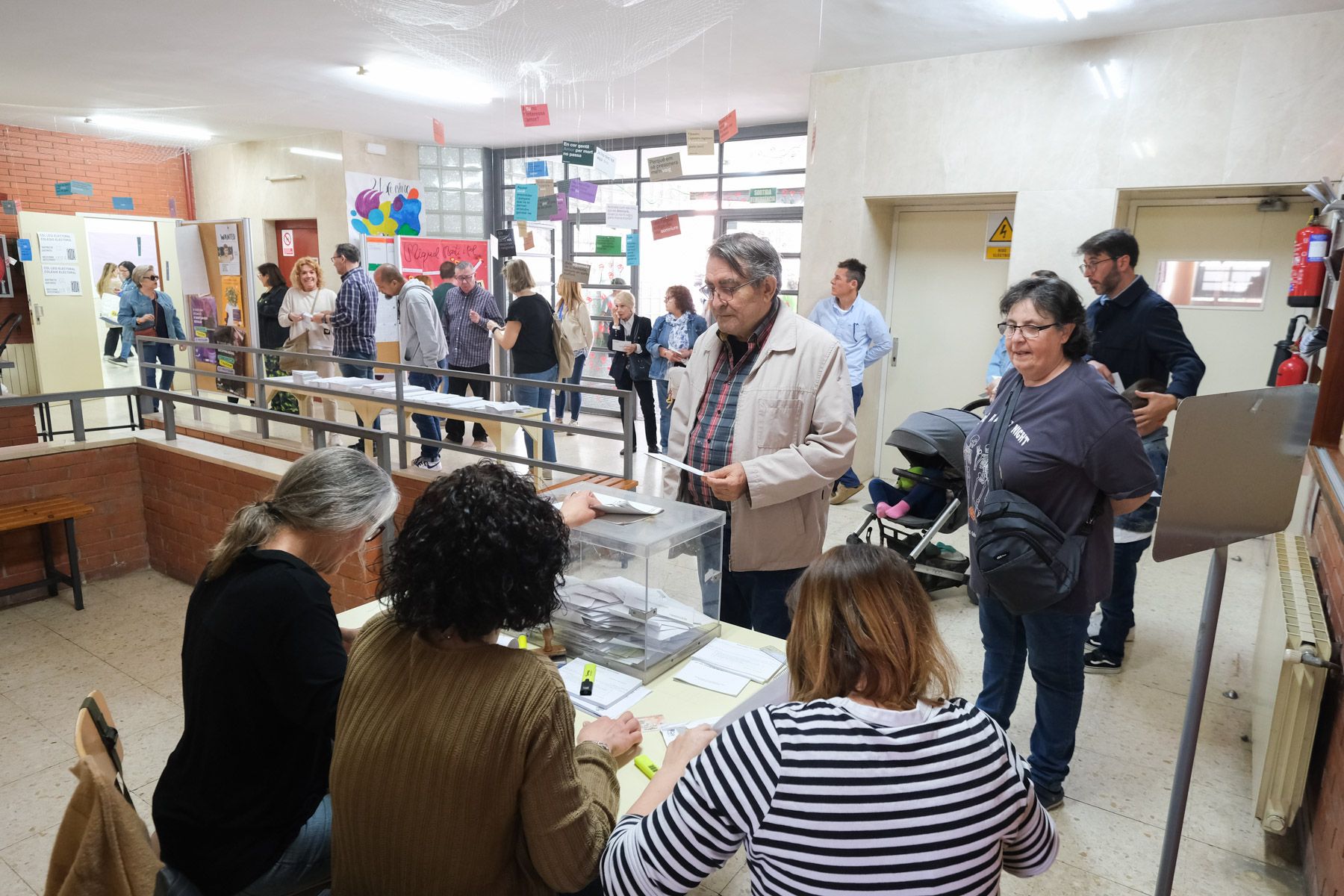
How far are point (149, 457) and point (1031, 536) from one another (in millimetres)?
4623

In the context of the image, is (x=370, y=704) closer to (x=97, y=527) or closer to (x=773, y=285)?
(x=773, y=285)

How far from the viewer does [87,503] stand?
4.39 m

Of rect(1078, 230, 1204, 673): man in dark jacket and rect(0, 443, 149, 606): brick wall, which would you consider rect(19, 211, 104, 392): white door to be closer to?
rect(0, 443, 149, 606): brick wall

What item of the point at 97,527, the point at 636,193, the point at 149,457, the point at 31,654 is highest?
the point at 636,193

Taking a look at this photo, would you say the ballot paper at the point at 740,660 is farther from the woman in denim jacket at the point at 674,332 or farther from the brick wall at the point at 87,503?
the woman in denim jacket at the point at 674,332

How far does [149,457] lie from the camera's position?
4527 mm

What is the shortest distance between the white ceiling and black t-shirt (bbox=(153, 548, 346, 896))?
310cm

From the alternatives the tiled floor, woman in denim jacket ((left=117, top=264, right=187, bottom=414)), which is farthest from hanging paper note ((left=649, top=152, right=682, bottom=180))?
woman in denim jacket ((left=117, top=264, right=187, bottom=414))

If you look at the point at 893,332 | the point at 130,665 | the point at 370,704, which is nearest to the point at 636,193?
the point at 893,332

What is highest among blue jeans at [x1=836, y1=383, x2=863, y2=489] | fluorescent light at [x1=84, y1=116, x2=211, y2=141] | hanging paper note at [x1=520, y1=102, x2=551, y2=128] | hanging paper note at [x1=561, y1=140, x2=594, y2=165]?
fluorescent light at [x1=84, y1=116, x2=211, y2=141]

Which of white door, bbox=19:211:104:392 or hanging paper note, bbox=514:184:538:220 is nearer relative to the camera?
hanging paper note, bbox=514:184:538:220

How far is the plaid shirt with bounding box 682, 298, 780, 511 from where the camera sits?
2.33 meters

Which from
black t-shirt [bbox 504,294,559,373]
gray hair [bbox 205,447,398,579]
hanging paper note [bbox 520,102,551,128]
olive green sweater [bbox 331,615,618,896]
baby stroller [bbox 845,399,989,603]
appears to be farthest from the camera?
black t-shirt [bbox 504,294,559,373]

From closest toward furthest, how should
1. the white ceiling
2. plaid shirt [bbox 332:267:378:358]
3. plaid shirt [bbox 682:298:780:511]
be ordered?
plaid shirt [bbox 682:298:780:511] < the white ceiling < plaid shirt [bbox 332:267:378:358]
